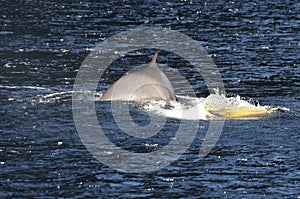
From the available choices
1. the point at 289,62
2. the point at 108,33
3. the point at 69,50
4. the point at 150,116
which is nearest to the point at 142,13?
the point at 108,33

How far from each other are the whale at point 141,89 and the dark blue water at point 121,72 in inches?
51.0

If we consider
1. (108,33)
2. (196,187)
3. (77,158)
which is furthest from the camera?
(108,33)

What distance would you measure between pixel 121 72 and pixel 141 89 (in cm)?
471

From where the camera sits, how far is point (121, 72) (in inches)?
1199

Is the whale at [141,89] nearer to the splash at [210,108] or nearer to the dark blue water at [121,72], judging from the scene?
the splash at [210,108]

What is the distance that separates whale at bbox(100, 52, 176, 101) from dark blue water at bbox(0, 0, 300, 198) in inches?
51.0

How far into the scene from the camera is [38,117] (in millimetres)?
23344

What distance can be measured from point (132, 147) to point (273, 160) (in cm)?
320

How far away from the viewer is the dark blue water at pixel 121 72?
1875 cm

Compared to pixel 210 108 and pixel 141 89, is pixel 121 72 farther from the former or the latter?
pixel 210 108

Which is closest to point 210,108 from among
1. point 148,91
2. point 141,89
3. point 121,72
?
point 148,91

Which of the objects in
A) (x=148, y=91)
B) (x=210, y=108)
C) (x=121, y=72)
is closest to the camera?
(x=210, y=108)

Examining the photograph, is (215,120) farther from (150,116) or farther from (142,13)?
(142,13)

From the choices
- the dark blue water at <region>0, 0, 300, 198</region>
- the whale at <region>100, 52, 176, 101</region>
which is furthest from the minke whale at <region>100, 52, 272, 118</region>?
the dark blue water at <region>0, 0, 300, 198</region>
